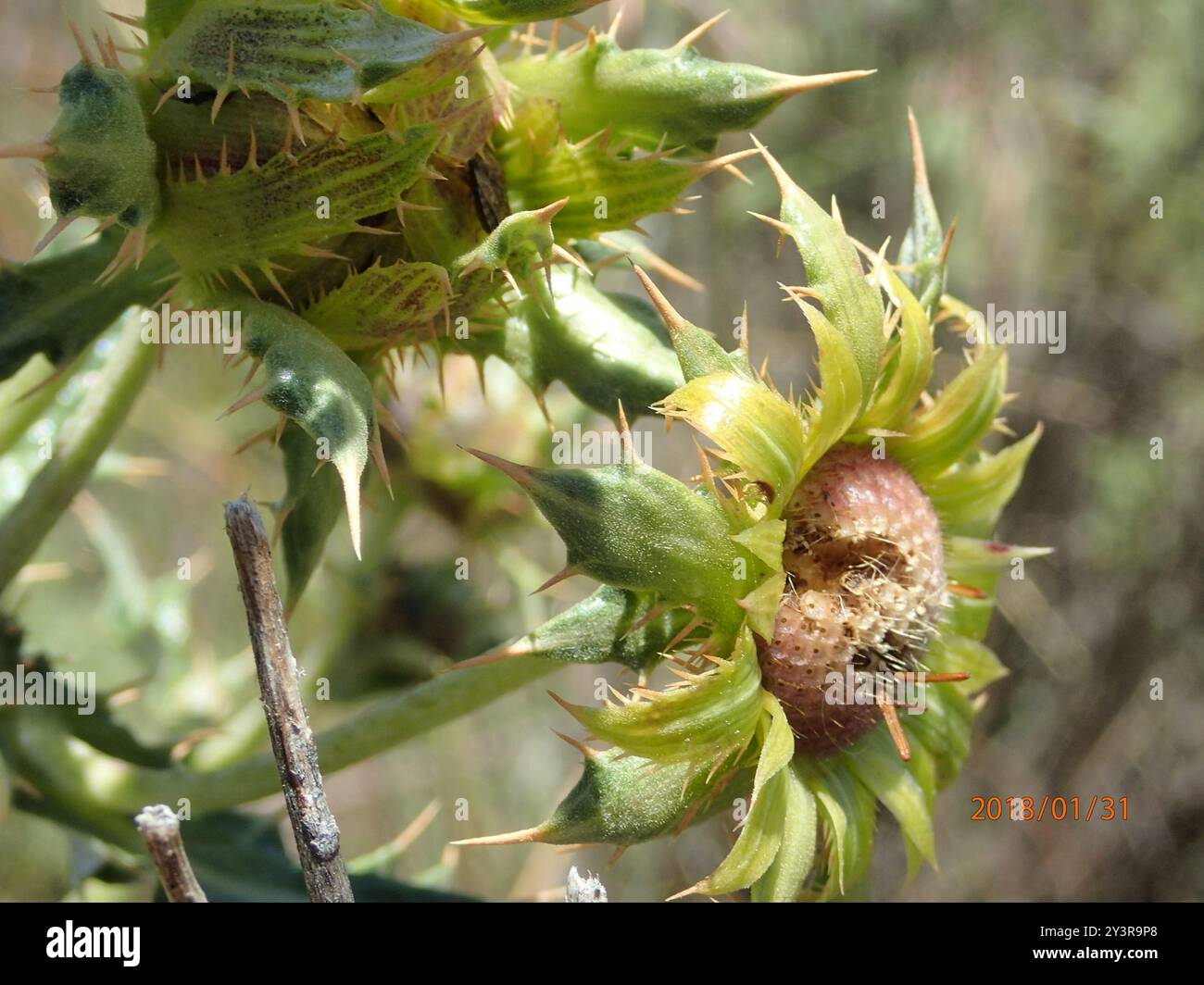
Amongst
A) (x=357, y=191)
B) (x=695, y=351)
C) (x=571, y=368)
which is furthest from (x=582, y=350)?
(x=357, y=191)

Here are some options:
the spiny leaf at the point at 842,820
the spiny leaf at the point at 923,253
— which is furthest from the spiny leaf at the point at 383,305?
the spiny leaf at the point at 842,820

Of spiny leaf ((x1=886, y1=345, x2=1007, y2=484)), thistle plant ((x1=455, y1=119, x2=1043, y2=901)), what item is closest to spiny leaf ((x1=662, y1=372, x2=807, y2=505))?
thistle plant ((x1=455, y1=119, x2=1043, y2=901))

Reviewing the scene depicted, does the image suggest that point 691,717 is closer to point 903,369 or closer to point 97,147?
point 903,369

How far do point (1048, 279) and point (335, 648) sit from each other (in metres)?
4.43

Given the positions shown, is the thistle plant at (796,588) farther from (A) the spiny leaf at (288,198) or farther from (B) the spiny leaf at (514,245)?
(A) the spiny leaf at (288,198)

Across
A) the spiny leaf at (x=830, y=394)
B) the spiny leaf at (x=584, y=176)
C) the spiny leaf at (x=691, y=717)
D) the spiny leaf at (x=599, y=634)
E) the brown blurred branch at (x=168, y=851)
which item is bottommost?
the brown blurred branch at (x=168, y=851)

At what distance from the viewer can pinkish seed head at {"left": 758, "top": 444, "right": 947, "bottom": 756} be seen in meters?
1.86

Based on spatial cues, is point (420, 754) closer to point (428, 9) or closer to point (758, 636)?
point (758, 636)

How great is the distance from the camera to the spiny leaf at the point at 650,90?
179 cm

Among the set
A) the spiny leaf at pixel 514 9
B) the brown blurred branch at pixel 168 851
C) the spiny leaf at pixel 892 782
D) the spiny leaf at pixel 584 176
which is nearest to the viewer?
the brown blurred branch at pixel 168 851

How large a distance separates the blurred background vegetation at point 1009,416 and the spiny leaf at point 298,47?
3266 millimetres

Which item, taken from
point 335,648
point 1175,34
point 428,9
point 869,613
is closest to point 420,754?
point 335,648

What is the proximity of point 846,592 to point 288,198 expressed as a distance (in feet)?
3.34

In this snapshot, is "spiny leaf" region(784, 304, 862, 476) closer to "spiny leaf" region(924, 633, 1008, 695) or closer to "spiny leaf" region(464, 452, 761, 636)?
"spiny leaf" region(464, 452, 761, 636)
